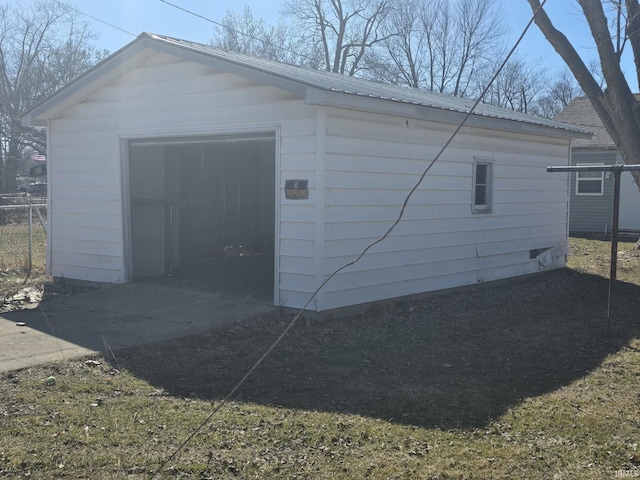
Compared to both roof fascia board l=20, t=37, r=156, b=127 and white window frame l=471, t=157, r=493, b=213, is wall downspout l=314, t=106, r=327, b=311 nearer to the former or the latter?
roof fascia board l=20, t=37, r=156, b=127

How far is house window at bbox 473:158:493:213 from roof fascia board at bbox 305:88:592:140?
2.21 feet

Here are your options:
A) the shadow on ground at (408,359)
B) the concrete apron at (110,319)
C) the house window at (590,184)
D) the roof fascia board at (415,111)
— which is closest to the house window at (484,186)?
the roof fascia board at (415,111)

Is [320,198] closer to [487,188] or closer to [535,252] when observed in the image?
[487,188]

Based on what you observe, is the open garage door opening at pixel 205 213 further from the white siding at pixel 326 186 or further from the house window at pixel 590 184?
the house window at pixel 590 184

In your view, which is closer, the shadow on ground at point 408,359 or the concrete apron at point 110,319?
the shadow on ground at point 408,359

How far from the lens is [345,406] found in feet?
17.3

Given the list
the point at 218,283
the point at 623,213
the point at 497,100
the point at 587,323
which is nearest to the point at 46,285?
the point at 218,283

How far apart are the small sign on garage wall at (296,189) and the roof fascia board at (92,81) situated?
292 centimetres

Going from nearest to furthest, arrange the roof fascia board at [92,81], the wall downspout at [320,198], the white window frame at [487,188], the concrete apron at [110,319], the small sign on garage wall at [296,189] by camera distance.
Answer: the concrete apron at [110,319], the wall downspout at [320,198], the small sign on garage wall at [296,189], the roof fascia board at [92,81], the white window frame at [487,188]

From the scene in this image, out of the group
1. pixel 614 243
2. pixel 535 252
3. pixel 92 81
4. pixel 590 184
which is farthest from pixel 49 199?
pixel 590 184

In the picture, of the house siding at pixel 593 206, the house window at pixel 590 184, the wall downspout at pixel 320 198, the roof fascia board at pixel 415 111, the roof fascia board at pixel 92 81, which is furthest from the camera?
the house window at pixel 590 184

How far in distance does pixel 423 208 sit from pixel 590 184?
14.9 meters

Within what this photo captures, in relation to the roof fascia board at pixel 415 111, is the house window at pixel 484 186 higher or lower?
lower

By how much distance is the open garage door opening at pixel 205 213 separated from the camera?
1075 cm
